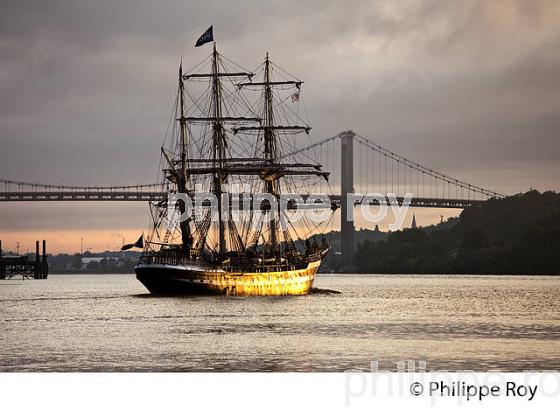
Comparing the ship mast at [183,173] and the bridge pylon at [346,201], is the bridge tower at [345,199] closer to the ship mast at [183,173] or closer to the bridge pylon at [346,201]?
the bridge pylon at [346,201]

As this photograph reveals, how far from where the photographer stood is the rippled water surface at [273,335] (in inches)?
1016

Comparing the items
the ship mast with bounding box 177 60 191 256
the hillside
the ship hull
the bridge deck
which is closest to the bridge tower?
the bridge deck

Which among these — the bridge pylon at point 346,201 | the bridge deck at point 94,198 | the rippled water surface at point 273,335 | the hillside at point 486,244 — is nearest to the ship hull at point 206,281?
the rippled water surface at point 273,335

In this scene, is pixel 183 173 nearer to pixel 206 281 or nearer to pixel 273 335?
pixel 206 281

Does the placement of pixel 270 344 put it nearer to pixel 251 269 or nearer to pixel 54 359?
pixel 54 359

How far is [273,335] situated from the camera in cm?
3328

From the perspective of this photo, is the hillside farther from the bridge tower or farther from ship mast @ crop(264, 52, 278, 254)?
ship mast @ crop(264, 52, 278, 254)

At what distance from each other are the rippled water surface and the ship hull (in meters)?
1.59

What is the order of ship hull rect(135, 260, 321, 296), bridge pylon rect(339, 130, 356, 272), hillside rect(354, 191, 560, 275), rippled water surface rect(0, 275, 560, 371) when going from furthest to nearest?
bridge pylon rect(339, 130, 356, 272)
hillside rect(354, 191, 560, 275)
ship hull rect(135, 260, 321, 296)
rippled water surface rect(0, 275, 560, 371)

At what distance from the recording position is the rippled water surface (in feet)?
84.7

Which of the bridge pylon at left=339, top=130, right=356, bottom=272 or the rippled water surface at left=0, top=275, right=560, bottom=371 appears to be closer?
the rippled water surface at left=0, top=275, right=560, bottom=371

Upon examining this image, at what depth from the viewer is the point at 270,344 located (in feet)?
99.1

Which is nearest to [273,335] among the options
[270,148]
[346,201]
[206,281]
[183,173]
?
[206,281]

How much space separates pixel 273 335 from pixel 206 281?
21.9 m
